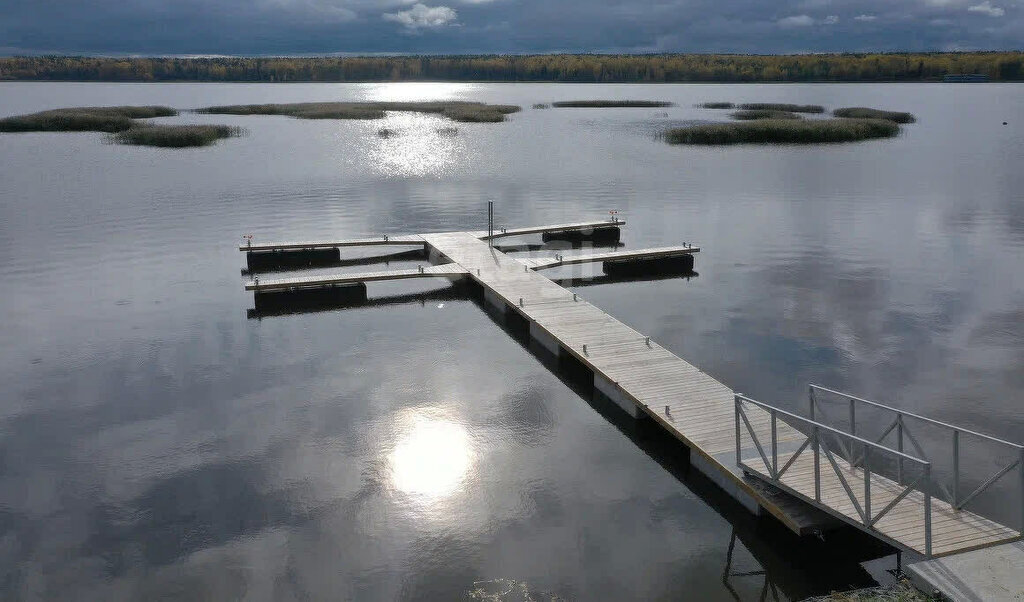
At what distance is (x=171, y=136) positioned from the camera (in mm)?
61594

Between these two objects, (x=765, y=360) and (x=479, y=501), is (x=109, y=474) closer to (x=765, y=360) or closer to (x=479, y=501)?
(x=479, y=501)

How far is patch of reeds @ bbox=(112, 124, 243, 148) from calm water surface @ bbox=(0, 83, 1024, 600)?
982 inches

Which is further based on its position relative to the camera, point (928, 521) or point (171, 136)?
point (171, 136)

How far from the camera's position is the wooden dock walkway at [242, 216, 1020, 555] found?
9562mm

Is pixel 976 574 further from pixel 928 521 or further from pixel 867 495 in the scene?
pixel 867 495

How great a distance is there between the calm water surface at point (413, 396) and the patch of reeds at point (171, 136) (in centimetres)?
2494

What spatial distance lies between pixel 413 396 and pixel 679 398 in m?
5.24

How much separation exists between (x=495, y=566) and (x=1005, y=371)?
12.1m

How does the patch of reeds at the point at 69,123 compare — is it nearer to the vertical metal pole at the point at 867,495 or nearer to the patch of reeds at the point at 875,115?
the patch of reeds at the point at 875,115

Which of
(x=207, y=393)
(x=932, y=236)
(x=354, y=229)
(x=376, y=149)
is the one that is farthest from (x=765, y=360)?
(x=376, y=149)

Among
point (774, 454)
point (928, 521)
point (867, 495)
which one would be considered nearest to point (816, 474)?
point (867, 495)

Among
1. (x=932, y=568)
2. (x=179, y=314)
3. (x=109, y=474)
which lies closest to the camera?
(x=932, y=568)

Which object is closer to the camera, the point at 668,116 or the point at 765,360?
the point at 765,360

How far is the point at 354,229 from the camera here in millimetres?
32594
